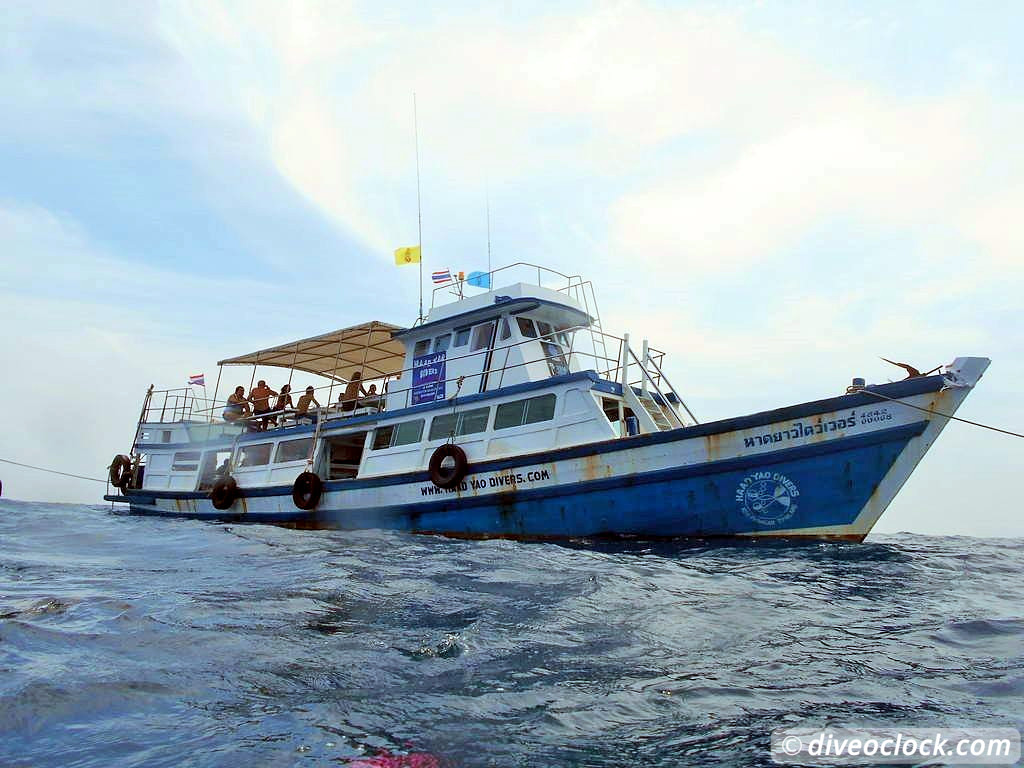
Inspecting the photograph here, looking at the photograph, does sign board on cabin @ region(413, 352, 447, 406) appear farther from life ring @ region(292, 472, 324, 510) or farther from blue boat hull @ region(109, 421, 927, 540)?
life ring @ region(292, 472, 324, 510)

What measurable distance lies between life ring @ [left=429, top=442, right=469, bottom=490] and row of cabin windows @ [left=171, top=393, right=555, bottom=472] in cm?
55

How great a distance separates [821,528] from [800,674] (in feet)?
22.5

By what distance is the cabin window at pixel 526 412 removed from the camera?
13117 millimetres

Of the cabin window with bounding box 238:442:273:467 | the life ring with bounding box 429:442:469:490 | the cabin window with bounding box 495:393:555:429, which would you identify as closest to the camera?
the cabin window with bounding box 495:393:555:429

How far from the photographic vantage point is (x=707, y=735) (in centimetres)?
343

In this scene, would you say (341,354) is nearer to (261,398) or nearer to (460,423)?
(261,398)

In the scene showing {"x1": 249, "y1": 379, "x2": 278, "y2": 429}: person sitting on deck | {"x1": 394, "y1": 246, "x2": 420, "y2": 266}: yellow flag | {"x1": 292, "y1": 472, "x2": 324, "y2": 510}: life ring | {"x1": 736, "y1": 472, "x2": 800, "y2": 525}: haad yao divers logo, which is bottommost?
{"x1": 736, "y1": 472, "x2": 800, "y2": 525}: haad yao divers logo

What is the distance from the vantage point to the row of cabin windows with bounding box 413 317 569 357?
48.8ft

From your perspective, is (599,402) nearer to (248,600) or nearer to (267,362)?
(248,600)

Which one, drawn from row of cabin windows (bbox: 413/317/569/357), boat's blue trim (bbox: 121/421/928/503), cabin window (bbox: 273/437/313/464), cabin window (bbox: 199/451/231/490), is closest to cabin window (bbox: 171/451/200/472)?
cabin window (bbox: 199/451/231/490)

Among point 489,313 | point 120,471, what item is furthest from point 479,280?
point 120,471

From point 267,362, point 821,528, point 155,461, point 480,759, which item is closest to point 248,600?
point 480,759

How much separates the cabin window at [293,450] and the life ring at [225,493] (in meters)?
1.37

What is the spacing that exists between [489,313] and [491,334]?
1.58 feet
